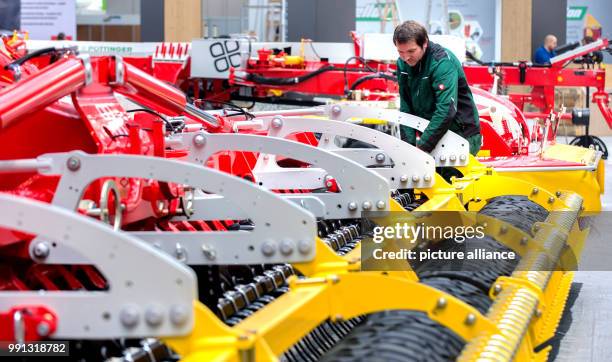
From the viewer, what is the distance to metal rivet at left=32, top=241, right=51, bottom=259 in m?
3.26

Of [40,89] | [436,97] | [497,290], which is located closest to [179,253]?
[40,89]

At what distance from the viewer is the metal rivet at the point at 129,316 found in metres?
2.65

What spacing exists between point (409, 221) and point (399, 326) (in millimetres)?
1424

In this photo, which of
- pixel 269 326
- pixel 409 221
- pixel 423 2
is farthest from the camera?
pixel 423 2

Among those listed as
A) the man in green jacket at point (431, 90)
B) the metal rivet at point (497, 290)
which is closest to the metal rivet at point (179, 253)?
the metal rivet at point (497, 290)

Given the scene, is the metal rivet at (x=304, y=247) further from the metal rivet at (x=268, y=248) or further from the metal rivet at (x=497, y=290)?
the metal rivet at (x=497, y=290)

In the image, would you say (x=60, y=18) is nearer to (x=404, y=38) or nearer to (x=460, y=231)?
(x=404, y=38)

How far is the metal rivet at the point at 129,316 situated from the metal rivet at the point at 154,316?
2 cm

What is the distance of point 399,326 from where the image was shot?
324 cm

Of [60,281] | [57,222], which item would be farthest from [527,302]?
[57,222]

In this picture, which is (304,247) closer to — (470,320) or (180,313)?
(470,320)

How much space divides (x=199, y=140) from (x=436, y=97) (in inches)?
88.9

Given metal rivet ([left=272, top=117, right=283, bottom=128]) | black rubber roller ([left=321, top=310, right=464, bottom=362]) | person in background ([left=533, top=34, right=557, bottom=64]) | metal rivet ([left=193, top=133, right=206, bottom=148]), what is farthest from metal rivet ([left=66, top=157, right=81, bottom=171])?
person in background ([left=533, top=34, right=557, bottom=64])

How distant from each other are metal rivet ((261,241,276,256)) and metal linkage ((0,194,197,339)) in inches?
33.0
